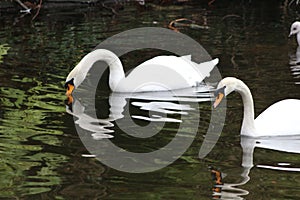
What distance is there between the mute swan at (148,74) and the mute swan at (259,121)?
7.34 ft

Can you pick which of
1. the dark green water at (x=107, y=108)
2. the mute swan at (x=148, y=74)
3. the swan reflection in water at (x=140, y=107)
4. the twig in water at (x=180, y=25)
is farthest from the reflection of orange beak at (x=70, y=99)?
the twig in water at (x=180, y=25)

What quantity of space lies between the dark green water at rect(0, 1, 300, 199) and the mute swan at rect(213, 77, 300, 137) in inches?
9.3

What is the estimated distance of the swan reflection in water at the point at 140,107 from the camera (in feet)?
28.6

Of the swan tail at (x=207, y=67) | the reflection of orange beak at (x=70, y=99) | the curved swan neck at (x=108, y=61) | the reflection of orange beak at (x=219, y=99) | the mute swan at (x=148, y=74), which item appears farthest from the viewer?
the swan tail at (x=207, y=67)

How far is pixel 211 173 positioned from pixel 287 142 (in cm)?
137

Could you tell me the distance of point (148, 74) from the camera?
10.3 m

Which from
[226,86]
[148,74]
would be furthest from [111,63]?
[226,86]

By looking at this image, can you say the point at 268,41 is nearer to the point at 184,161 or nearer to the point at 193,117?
the point at 193,117

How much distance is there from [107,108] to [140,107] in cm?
42

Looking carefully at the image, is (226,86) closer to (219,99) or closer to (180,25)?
(219,99)

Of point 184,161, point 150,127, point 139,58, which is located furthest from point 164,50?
point 184,161

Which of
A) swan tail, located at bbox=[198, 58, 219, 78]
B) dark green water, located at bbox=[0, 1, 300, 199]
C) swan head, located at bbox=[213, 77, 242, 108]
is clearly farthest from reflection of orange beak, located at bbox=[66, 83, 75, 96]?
swan head, located at bbox=[213, 77, 242, 108]

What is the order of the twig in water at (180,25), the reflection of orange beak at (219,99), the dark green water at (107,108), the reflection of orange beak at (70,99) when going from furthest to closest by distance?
1. the twig in water at (180,25)
2. the reflection of orange beak at (70,99)
3. the reflection of orange beak at (219,99)
4. the dark green water at (107,108)

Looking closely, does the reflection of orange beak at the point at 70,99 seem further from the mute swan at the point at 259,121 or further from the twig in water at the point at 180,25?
the twig in water at the point at 180,25
